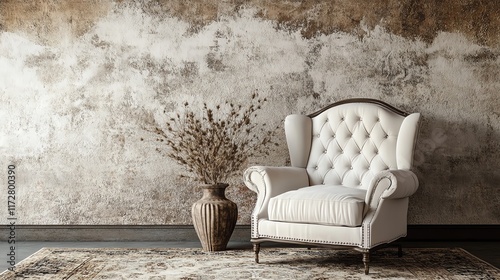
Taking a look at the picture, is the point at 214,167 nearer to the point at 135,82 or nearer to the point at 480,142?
the point at 135,82

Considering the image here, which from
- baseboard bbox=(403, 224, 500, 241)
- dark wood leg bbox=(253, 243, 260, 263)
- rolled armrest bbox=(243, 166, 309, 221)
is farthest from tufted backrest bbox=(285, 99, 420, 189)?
baseboard bbox=(403, 224, 500, 241)

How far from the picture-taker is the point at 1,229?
498 cm

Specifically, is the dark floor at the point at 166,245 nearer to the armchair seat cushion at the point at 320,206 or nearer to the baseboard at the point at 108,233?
the baseboard at the point at 108,233

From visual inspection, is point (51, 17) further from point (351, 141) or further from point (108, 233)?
point (351, 141)

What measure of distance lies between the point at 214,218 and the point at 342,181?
0.94 metres

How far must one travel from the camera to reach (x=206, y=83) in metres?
4.95

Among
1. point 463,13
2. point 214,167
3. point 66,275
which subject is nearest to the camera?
point 66,275

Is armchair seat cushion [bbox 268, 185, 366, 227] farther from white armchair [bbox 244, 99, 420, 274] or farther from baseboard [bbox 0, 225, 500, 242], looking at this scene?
baseboard [bbox 0, 225, 500, 242]

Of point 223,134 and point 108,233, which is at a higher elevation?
point 223,134

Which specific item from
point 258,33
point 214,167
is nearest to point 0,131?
point 214,167

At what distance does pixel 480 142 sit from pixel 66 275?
325 cm

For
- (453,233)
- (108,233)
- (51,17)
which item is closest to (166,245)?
(108,233)

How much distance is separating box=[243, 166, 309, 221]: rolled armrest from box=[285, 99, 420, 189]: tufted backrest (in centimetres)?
31

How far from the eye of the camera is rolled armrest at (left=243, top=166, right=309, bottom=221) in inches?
155
